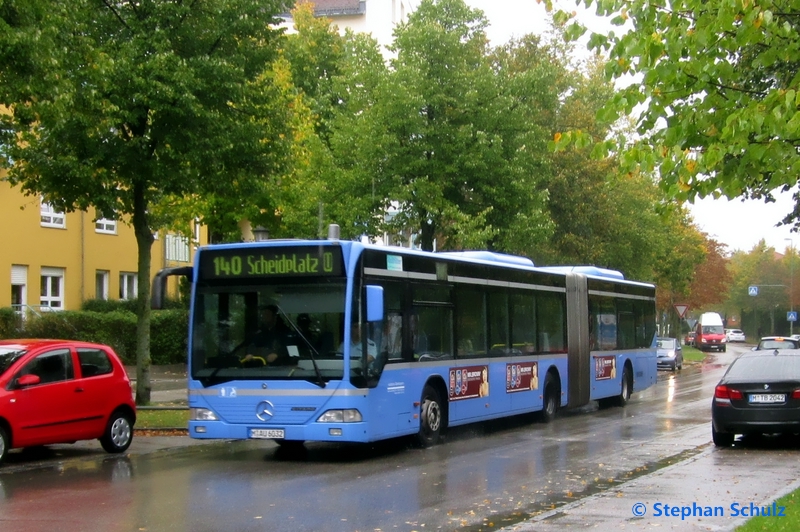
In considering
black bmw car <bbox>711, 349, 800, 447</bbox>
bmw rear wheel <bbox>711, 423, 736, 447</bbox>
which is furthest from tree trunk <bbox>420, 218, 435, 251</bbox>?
bmw rear wheel <bbox>711, 423, 736, 447</bbox>

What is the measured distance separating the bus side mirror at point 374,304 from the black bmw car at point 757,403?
561cm

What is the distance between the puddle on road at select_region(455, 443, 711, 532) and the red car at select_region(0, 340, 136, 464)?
7.10 meters

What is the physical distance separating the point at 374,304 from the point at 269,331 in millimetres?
1584

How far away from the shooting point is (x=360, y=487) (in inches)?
473

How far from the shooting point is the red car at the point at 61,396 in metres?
13.9

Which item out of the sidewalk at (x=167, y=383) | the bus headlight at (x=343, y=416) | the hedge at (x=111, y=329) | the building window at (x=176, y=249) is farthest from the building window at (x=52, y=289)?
the bus headlight at (x=343, y=416)

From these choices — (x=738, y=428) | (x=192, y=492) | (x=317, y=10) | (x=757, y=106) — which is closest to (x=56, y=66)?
(x=192, y=492)

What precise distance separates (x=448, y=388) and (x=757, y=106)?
885cm

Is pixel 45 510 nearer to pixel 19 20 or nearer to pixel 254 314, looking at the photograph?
pixel 254 314

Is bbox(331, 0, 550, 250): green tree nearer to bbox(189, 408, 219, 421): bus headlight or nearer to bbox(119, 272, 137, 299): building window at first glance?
bbox(189, 408, 219, 421): bus headlight

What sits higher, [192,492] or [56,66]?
[56,66]

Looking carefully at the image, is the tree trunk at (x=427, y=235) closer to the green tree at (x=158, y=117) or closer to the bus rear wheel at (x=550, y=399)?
the bus rear wheel at (x=550, y=399)

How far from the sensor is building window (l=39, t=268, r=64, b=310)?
38062mm

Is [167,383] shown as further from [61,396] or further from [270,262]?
[270,262]
